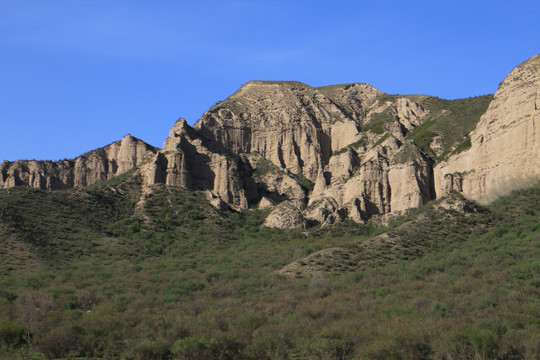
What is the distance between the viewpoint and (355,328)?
30609 mm

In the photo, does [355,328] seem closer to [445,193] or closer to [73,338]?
Result: [73,338]

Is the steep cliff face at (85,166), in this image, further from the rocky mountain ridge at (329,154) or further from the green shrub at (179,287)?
A: the green shrub at (179,287)

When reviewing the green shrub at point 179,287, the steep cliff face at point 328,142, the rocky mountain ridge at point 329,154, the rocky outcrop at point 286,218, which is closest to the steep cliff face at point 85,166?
the rocky mountain ridge at point 329,154

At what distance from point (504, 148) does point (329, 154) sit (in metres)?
32.2

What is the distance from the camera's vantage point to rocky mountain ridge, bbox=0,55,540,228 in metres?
69.9

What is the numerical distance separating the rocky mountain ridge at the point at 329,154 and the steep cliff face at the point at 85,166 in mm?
154

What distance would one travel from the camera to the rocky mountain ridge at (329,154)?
69.9m

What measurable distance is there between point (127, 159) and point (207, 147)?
512 inches

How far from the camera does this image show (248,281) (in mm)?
48438

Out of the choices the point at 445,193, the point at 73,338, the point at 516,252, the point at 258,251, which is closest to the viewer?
the point at 73,338

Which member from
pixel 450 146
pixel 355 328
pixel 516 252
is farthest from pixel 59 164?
pixel 355 328

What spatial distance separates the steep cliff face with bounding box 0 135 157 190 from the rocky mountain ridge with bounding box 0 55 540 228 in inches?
6.1

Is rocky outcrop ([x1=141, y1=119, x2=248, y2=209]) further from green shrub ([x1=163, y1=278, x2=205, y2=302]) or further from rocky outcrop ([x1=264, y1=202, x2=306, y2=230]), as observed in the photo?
green shrub ([x1=163, y1=278, x2=205, y2=302])

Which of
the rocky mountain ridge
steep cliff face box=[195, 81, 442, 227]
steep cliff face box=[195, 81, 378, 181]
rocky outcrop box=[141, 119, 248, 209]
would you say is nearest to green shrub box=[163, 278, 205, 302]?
the rocky mountain ridge
